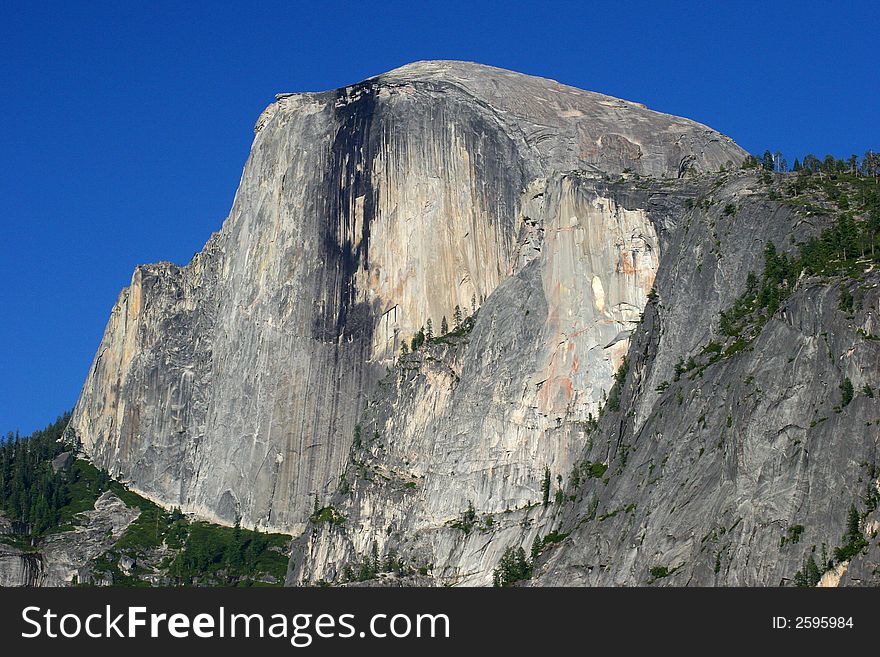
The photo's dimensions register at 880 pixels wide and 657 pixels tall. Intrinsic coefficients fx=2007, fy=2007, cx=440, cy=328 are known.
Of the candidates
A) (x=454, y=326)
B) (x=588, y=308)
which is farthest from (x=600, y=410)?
(x=454, y=326)

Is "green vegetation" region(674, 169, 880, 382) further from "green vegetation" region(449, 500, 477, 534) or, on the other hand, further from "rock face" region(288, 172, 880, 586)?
"green vegetation" region(449, 500, 477, 534)

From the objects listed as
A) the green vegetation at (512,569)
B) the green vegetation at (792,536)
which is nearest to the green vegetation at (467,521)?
the green vegetation at (512,569)

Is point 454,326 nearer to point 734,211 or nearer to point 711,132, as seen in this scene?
point 711,132

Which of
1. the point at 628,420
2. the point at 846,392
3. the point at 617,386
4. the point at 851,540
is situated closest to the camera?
the point at 851,540

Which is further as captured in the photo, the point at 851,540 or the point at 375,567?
the point at 375,567

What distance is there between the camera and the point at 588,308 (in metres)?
169

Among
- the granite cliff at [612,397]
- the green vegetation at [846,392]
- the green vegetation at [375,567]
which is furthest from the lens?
the green vegetation at [375,567]

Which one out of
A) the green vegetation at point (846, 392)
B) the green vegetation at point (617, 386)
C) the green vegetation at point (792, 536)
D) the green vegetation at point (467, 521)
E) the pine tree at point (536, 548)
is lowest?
the green vegetation at point (792, 536)

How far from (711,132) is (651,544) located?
3033 inches

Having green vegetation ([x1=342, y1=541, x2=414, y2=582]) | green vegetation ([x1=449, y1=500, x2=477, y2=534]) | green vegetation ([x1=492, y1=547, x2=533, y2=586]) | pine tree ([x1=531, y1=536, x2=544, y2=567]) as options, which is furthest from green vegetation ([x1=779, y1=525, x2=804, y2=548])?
green vegetation ([x1=342, y1=541, x2=414, y2=582])

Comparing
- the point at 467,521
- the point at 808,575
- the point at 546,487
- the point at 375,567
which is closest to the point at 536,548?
the point at 546,487

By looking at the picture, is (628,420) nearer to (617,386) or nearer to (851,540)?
(617,386)

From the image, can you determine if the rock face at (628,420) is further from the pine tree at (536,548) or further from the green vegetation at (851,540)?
the pine tree at (536,548)

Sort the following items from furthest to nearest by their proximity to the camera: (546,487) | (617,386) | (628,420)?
(546,487) < (617,386) < (628,420)
